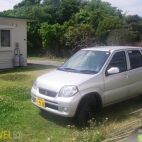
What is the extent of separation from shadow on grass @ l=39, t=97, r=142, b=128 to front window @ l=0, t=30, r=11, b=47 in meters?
8.50

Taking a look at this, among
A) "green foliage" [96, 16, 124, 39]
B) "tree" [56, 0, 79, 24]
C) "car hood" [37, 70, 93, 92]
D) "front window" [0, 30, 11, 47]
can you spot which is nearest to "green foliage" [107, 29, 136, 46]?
"green foliage" [96, 16, 124, 39]

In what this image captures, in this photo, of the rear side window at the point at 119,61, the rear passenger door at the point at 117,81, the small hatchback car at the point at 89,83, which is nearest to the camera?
the small hatchback car at the point at 89,83

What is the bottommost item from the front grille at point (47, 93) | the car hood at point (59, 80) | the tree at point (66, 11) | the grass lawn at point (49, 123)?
the grass lawn at point (49, 123)

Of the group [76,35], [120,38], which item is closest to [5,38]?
[76,35]

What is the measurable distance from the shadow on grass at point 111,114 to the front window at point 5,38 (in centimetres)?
850

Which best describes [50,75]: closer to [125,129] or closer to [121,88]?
[121,88]

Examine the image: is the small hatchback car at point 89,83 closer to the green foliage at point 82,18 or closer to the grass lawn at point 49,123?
the grass lawn at point 49,123

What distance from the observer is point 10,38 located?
44.5ft

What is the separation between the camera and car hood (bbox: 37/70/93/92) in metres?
4.90

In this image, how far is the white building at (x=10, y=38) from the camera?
13164mm

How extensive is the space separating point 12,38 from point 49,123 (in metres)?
9.45

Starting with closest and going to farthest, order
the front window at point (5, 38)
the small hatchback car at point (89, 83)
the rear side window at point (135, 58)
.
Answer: the small hatchback car at point (89, 83) → the rear side window at point (135, 58) → the front window at point (5, 38)

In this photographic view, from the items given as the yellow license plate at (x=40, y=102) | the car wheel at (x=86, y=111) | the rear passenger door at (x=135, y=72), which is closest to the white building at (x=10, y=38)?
the yellow license plate at (x=40, y=102)

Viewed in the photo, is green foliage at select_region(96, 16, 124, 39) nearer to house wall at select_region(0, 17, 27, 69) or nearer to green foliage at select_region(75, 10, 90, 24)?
green foliage at select_region(75, 10, 90, 24)
